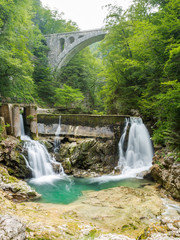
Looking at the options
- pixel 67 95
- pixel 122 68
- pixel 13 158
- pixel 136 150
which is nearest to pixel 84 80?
pixel 67 95

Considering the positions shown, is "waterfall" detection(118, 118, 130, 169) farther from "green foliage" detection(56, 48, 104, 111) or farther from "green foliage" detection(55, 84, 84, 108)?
"green foliage" detection(56, 48, 104, 111)

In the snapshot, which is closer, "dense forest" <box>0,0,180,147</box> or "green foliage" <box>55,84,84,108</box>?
"dense forest" <box>0,0,180,147</box>

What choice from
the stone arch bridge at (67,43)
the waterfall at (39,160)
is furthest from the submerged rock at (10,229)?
the stone arch bridge at (67,43)

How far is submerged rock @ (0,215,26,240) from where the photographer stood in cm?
210

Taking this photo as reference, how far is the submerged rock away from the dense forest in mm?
5356

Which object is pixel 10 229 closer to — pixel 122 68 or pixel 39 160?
pixel 39 160

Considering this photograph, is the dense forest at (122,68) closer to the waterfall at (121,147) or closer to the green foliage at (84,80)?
the green foliage at (84,80)

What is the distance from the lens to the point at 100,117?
435 inches

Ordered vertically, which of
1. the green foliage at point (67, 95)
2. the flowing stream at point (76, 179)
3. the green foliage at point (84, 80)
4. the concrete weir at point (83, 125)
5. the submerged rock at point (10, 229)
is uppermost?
the green foliage at point (84, 80)

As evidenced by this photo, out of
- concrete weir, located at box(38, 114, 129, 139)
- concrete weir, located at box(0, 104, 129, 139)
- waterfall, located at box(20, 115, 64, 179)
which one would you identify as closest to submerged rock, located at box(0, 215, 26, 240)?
waterfall, located at box(20, 115, 64, 179)

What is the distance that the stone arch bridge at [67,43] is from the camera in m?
25.7

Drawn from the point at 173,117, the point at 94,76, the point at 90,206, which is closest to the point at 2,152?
the point at 90,206

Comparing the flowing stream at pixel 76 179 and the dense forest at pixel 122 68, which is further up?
the dense forest at pixel 122 68

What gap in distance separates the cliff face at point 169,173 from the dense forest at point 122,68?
754mm
